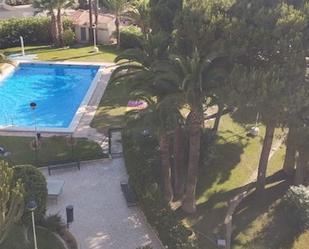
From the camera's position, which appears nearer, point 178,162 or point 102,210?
point 102,210

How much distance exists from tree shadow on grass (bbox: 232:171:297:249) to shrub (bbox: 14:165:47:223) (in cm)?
810

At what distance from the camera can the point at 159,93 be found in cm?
2019

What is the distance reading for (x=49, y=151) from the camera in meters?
27.1

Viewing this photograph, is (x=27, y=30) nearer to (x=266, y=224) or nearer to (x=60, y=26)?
(x=60, y=26)

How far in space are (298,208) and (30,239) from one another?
11287 mm

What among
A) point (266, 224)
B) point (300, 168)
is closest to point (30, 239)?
point (266, 224)

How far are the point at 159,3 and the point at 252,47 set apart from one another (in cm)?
860

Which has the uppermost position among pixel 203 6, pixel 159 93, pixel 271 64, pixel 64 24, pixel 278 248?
pixel 203 6

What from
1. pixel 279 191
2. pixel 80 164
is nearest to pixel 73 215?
pixel 80 164

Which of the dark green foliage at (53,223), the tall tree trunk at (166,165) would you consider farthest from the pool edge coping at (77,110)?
the dark green foliage at (53,223)

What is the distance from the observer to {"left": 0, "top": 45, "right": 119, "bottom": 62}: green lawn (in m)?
42.7

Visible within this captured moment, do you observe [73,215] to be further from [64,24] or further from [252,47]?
[64,24]

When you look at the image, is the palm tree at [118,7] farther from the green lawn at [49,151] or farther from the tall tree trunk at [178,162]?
the tall tree trunk at [178,162]

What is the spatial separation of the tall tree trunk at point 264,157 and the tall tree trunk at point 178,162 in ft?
12.1
